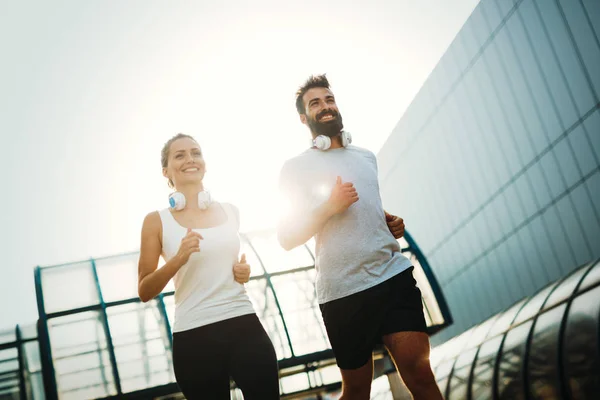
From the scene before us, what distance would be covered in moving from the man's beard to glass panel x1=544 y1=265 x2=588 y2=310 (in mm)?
5172

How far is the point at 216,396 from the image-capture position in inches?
113

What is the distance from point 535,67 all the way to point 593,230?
4647 millimetres

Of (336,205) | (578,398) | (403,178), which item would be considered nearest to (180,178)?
(336,205)

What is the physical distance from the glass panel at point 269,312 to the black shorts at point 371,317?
862cm

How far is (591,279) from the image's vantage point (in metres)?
6.98

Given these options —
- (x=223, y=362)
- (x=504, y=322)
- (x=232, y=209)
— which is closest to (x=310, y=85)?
(x=232, y=209)

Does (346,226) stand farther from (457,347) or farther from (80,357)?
(80,357)

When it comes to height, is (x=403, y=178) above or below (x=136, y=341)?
above

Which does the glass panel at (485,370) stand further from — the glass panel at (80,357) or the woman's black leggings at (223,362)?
the glass panel at (80,357)

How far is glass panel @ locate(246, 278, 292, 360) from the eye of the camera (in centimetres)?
1156

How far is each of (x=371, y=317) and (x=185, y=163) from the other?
143 cm

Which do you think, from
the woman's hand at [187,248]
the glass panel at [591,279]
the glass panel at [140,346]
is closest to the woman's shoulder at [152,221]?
the woman's hand at [187,248]

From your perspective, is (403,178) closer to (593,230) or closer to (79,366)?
(593,230)

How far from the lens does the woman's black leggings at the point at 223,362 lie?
2.87 metres
